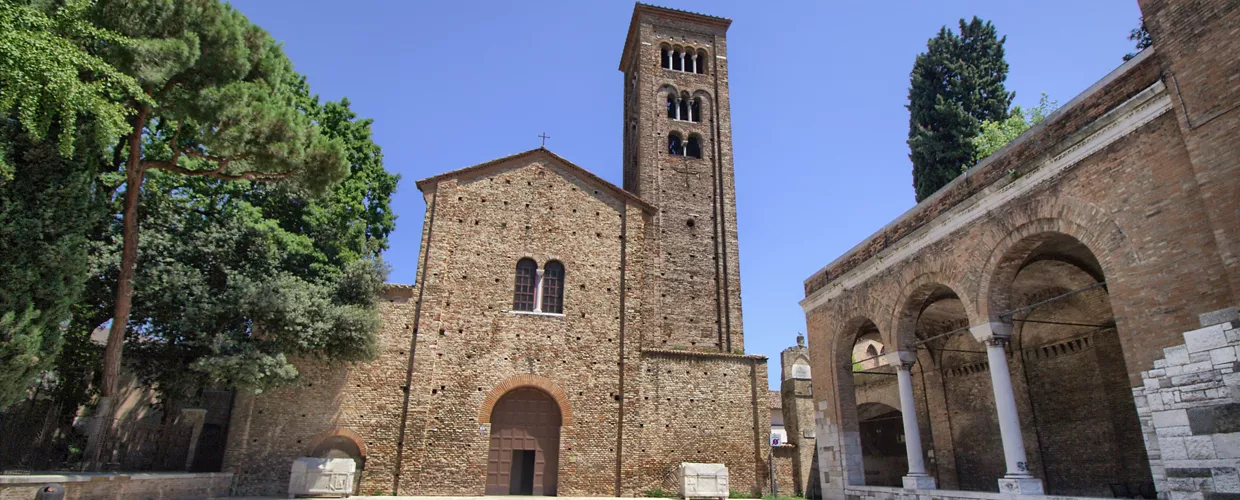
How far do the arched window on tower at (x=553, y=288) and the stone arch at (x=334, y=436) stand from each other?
5.55m

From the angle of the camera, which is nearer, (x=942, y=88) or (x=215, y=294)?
(x=215, y=294)

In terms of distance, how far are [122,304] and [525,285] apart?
28.8 feet

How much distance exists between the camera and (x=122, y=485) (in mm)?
10805

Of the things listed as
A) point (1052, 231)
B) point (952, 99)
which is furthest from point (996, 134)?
point (1052, 231)

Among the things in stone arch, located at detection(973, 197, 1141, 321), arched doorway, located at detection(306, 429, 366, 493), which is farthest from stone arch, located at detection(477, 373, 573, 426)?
stone arch, located at detection(973, 197, 1141, 321)

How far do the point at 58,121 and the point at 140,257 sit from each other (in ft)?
14.2

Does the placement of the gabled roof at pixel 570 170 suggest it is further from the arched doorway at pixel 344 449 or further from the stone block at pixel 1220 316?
the stone block at pixel 1220 316

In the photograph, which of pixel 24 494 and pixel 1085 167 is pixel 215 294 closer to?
pixel 24 494

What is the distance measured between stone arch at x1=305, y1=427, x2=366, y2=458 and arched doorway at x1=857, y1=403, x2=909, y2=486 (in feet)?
50.0

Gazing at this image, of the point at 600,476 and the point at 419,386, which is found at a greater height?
the point at 419,386

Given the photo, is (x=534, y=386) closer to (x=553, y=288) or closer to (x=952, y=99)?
(x=553, y=288)

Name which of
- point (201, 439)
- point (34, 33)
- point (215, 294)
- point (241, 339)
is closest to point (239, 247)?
point (215, 294)

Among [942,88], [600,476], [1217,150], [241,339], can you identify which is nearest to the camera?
[1217,150]

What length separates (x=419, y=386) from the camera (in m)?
15.7
